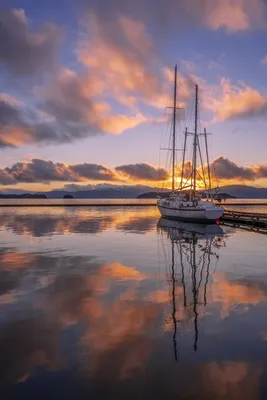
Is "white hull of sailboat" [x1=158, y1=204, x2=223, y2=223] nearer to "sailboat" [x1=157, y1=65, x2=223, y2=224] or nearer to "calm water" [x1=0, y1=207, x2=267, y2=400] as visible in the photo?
"sailboat" [x1=157, y1=65, x2=223, y2=224]

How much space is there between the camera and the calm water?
7.13 meters

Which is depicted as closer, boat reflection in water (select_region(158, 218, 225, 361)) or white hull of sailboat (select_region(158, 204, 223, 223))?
boat reflection in water (select_region(158, 218, 225, 361))

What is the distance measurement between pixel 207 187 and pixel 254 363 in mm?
57109

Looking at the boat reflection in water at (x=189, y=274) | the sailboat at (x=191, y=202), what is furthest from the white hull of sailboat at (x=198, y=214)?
the boat reflection in water at (x=189, y=274)

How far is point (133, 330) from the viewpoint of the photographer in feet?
32.9

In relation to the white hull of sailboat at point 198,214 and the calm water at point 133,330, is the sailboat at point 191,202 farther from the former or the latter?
the calm water at point 133,330

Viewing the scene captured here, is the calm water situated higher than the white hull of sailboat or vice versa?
the white hull of sailboat

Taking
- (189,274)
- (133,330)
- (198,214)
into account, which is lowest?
(189,274)

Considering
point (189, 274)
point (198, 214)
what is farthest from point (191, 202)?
point (189, 274)

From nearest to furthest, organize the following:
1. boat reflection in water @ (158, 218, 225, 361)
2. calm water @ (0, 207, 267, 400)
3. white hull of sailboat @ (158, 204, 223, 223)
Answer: calm water @ (0, 207, 267, 400)
boat reflection in water @ (158, 218, 225, 361)
white hull of sailboat @ (158, 204, 223, 223)

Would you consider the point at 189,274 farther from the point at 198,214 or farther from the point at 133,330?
the point at 198,214

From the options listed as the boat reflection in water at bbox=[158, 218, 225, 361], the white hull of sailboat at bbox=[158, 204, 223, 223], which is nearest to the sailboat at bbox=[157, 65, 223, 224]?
the white hull of sailboat at bbox=[158, 204, 223, 223]

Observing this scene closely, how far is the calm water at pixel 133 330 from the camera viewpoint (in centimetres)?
713

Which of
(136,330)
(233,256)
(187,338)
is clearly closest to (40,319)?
(136,330)
